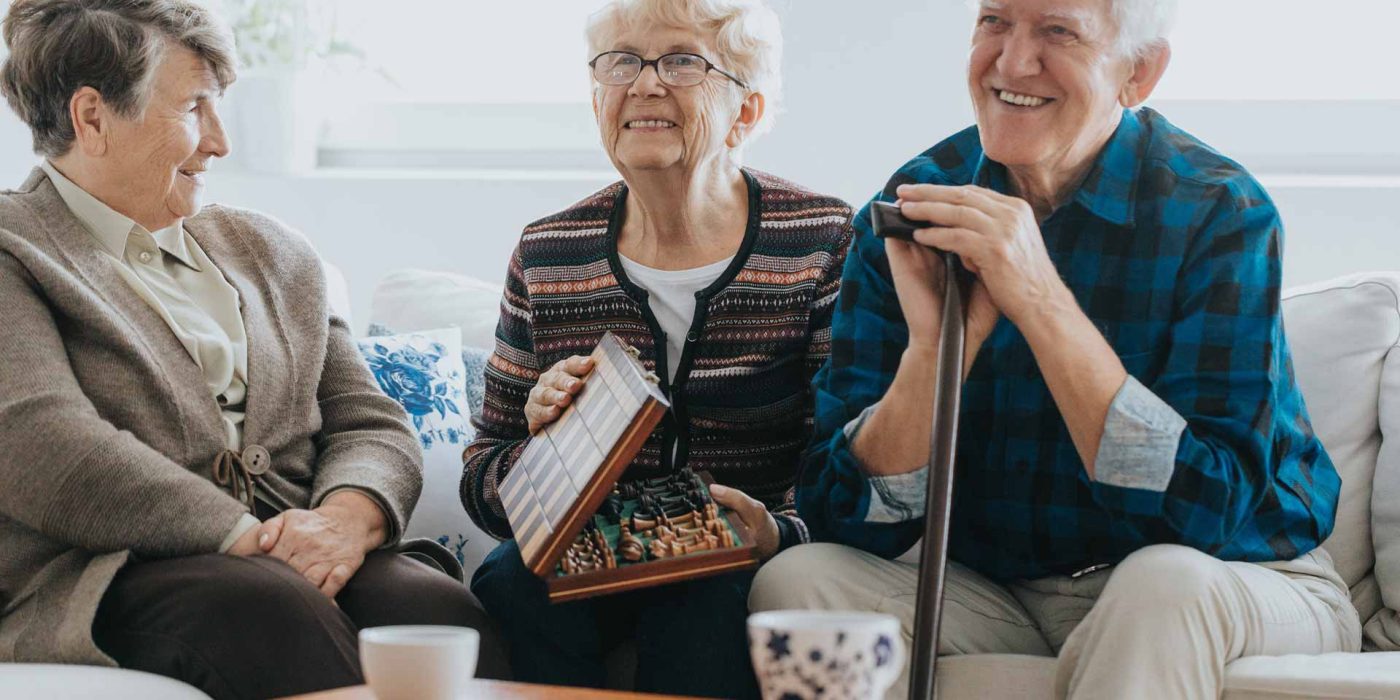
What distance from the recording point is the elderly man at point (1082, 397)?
1491 mm

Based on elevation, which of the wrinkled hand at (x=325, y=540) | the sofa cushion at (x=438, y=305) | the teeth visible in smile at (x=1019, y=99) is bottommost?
the wrinkled hand at (x=325, y=540)

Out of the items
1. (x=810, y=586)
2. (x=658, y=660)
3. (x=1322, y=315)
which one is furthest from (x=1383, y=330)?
(x=658, y=660)

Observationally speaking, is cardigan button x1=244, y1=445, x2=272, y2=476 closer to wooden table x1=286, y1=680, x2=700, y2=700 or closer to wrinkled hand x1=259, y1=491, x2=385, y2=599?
wrinkled hand x1=259, y1=491, x2=385, y2=599

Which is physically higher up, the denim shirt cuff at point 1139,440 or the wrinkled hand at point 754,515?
the denim shirt cuff at point 1139,440

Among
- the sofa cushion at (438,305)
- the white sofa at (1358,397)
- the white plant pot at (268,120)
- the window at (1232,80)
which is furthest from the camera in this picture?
the white plant pot at (268,120)

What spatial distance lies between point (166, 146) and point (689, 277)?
693 mm

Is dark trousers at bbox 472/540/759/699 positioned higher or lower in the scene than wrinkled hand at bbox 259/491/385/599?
lower

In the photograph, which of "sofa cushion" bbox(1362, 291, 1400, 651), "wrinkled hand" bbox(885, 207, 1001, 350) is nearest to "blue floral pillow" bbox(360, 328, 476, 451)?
"wrinkled hand" bbox(885, 207, 1001, 350)

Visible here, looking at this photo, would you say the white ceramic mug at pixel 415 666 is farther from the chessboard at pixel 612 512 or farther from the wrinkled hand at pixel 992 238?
the wrinkled hand at pixel 992 238

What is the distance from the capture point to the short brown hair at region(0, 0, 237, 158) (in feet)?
6.01

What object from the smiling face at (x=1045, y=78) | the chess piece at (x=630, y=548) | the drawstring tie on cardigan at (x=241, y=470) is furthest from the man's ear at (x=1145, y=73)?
the drawstring tie on cardigan at (x=241, y=470)

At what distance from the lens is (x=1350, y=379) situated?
6.61 feet

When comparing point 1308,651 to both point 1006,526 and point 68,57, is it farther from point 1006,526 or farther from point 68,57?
point 68,57

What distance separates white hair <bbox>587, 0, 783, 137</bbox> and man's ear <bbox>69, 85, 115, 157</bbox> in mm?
637
